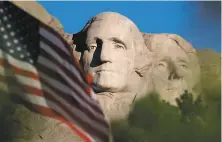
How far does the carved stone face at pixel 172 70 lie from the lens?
943 centimetres

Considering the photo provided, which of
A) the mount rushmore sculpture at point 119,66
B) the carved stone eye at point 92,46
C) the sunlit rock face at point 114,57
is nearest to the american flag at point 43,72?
the mount rushmore sculpture at point 119,66

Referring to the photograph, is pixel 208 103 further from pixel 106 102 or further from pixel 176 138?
pixel 106 102

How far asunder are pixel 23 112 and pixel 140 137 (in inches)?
61.0

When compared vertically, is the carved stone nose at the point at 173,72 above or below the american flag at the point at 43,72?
above

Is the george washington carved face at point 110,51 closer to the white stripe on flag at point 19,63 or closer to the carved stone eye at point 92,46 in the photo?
the carved stone eye at point 92,46

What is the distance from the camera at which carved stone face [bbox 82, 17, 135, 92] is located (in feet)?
28.7

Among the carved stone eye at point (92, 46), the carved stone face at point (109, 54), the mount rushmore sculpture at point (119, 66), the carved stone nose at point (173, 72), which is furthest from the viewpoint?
the carved stone nose at point (173, 72)

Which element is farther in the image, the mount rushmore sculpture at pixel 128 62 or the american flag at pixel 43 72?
the mount rushmore sculpture at pixel 128 62

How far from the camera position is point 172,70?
9.61m

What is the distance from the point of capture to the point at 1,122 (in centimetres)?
838

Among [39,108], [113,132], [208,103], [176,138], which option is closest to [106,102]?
[113,132]

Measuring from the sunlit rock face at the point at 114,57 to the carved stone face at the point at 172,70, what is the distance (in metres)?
0.33

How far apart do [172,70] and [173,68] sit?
3 centimetres

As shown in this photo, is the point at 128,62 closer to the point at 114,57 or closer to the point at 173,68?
the point at 114,57
